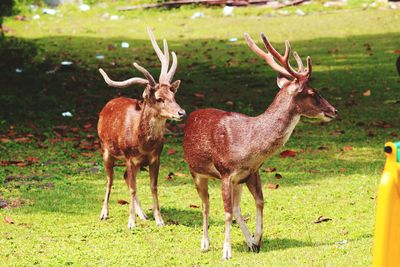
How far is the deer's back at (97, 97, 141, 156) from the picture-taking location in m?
9.37

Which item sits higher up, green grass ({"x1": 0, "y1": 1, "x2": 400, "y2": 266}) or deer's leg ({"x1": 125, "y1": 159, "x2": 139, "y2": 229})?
deer's leg ({"x1": 125, "y1": 159, "x2": 139, "y2": 229})

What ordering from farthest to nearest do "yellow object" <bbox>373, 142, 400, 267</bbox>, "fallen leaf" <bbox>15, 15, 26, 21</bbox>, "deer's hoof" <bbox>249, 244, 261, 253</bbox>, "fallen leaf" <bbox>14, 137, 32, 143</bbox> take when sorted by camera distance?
"fallen leaf" <bbox>15, 15, 26, 21</bbox> < "fallen leaf" <bbox>14, 137, 32, 143</bbox> < "deer's hoof" <bbox>249, 244, 261, 253</bbox> < "yellow object" <bbox>373, 142, 400, 267</bbox>

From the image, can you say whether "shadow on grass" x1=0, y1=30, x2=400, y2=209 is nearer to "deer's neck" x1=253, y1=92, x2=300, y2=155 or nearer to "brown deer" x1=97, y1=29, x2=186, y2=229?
"brown deer" x1=97, y1=29, x2=186, y2=229

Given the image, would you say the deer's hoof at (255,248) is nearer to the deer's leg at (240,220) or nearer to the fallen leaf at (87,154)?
the deer's leg at (240,220)

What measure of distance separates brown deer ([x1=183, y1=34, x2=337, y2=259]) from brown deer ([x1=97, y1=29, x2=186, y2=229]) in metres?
0.75

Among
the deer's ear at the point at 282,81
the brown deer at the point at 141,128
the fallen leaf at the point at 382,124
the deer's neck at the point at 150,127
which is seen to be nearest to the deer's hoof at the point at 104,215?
the brown deer at the point at 141,128

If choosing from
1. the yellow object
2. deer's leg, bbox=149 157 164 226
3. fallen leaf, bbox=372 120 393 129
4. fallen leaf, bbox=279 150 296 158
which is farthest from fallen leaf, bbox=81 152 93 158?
the yellow object

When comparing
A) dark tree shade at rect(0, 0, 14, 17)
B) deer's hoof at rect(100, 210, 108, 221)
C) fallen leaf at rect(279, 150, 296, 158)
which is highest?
deer's hoof at rect(100, 210, 108, 221)

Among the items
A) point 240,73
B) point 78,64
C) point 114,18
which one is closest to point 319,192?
point 240,73

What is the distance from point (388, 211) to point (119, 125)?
16.2 ft

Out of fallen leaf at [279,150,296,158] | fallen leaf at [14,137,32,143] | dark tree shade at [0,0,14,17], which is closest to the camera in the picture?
fallen leaf at [279,150,296,158]

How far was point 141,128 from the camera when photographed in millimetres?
9211

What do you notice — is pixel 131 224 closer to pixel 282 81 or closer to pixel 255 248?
pixel 255 248

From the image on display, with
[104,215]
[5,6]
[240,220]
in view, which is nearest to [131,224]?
[104,215]
